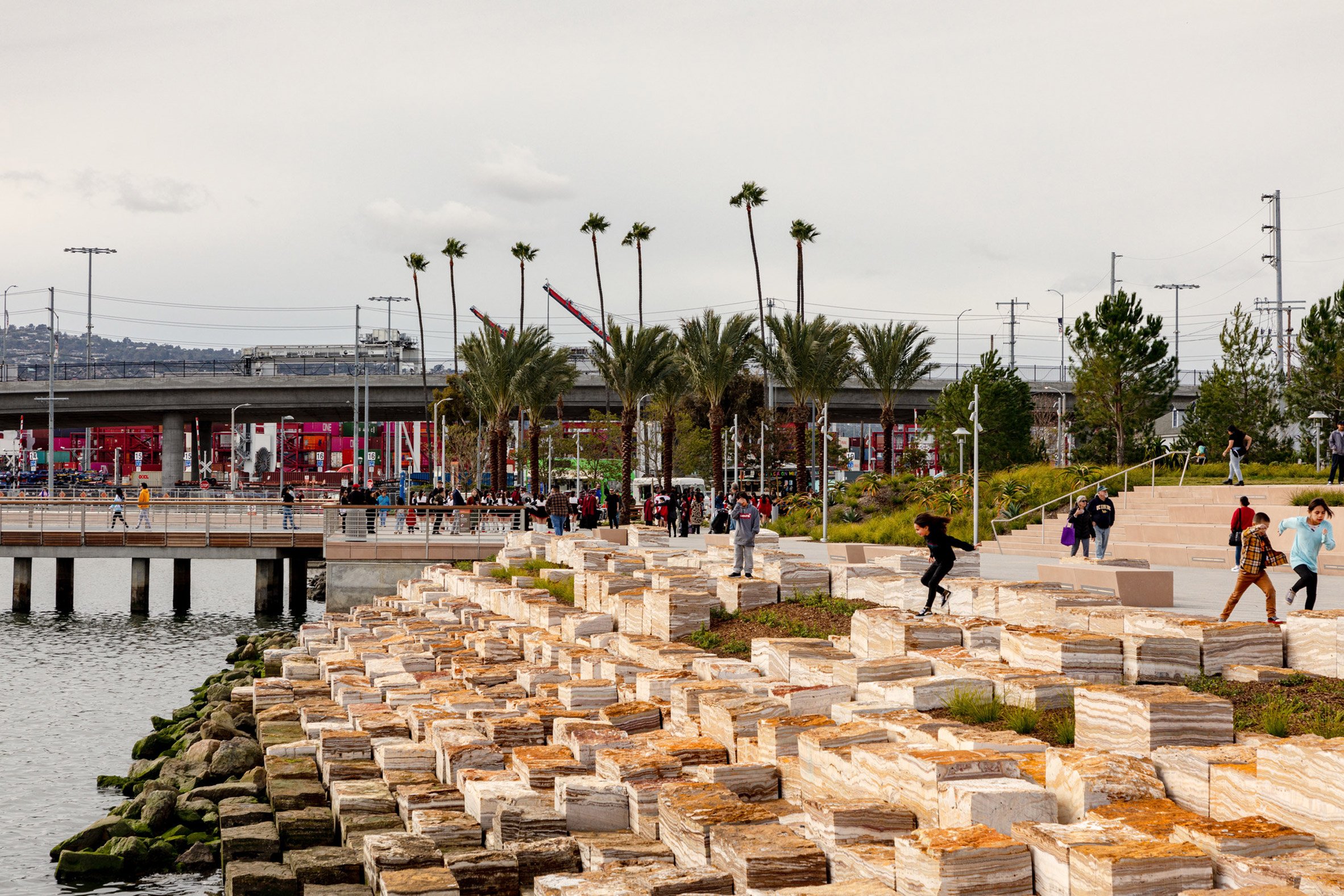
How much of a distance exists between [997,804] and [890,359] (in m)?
45.9

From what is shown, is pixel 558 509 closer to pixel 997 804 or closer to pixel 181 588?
pixel 181 588

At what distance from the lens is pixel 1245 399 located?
4409 cm

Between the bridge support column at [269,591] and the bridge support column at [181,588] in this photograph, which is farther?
the bridge support column at [181,588]

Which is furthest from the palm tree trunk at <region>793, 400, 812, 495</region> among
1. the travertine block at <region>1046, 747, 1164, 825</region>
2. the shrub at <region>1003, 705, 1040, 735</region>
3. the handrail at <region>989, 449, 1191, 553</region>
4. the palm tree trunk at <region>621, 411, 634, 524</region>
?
the travertine block at <region>1046, 747, 1164, 825</region>

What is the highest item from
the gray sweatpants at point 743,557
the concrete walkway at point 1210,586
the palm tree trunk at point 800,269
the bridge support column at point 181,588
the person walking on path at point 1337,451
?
the palm tree trunk at point 800,269

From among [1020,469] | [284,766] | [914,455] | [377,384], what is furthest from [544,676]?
[377,384]

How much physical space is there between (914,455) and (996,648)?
5439 cm

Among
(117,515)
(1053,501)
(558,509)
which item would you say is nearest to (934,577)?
(1053,501)

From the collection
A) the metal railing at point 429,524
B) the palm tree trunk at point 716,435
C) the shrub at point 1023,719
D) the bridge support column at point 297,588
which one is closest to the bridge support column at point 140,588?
the bridge support column at point 297,588

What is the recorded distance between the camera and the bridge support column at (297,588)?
4338 cm

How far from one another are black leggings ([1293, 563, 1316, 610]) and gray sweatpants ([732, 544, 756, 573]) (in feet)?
24.8

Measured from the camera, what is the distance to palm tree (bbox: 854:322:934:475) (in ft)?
174

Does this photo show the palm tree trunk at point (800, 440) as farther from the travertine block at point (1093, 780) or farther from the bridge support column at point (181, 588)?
the travertine block at point (1093, 780)

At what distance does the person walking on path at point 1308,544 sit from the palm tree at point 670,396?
120 ft
